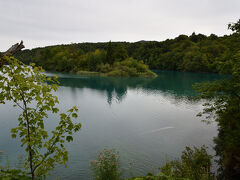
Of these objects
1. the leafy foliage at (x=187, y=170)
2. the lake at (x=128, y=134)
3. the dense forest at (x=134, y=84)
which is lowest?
the lake at (x=128, y=134)

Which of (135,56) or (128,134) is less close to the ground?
(135,56)

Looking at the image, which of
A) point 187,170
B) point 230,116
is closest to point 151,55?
point 230,116

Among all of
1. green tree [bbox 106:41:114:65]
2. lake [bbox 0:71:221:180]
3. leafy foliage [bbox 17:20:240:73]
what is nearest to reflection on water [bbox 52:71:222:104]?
lake [bbox 0:71:221:180]

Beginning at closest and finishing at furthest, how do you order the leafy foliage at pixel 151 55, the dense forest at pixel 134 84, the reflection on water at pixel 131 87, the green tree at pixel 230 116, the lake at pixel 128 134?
the dense forest at pixel 134 84
the green tree at pixel 230 116
the lake at pixel 128 134
the reflection on water at pixel 131 87
the leafy foliage at pixel 151 55

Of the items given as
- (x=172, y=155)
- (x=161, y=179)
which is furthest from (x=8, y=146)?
(x=161, y=179)

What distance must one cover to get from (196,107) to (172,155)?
64.3 feet

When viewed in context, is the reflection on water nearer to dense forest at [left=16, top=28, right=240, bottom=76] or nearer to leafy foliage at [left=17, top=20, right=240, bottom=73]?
dense forest at [left=16, top=28, right=240, bottom=76]

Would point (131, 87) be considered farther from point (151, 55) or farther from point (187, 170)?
point (151, 55)

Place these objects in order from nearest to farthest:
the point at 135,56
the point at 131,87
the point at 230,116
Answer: the point at 230,116
the point at 131,87
the point at 135,56

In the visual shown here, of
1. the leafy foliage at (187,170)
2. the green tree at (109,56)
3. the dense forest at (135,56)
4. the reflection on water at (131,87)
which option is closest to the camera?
the leafy foliage at (187,170)

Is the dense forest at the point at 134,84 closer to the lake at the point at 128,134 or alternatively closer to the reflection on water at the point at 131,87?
the lake at the point at 128,134

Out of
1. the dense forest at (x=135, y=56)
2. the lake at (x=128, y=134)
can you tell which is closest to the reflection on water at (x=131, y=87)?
the lake at (x=128, y=134)

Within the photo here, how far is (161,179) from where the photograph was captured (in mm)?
6305

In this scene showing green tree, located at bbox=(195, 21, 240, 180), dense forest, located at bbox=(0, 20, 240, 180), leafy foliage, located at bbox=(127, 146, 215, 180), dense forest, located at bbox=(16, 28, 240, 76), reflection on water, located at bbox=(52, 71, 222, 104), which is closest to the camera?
dense forest, located at bbox=(0, 20, 240, 180)
